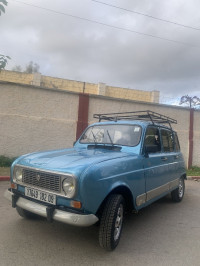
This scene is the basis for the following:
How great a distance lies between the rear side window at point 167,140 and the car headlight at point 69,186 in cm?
277

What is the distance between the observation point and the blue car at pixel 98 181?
2746 mm

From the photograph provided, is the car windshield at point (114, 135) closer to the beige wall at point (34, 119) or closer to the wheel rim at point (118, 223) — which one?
the wheel rim at point (118, 223)

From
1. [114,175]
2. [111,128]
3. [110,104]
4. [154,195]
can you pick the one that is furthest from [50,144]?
[114,175]

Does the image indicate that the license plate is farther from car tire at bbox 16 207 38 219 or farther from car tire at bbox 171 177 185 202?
car tire at bbox 171 177 185 202

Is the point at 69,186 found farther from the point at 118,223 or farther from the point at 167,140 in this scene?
the point at 167,140

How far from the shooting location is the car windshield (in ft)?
13.6

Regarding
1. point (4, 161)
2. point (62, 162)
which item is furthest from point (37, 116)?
point (62, 162)

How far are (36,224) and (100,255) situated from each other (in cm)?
133

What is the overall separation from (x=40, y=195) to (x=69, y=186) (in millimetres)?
503

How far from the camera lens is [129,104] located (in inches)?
427

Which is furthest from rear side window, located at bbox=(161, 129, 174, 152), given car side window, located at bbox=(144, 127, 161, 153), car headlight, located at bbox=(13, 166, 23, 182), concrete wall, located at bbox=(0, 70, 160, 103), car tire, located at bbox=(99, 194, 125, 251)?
concrete wall, located at bbox=(0, 70, 160, 103)

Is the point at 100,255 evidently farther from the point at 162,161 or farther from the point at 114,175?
the point at 162,161

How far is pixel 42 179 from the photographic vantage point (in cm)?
301

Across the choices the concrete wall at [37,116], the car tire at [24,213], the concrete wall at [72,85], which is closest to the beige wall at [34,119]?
the concrete wall at [37,116]
